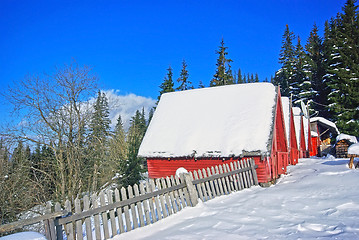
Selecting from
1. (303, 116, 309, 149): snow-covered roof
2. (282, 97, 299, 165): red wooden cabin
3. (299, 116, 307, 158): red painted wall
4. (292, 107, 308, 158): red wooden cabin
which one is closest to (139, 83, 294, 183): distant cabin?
(282, 97, 299, 165): red wooden cabin

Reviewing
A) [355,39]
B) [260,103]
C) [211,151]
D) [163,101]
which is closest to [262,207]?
[211,151]

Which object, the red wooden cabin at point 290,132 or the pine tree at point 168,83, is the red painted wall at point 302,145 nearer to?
the red wooden cabin at point 290,132

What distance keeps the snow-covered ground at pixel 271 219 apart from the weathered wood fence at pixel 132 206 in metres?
0.30

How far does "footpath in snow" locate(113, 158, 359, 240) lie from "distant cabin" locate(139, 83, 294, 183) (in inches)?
172

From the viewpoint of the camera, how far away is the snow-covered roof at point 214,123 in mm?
12203

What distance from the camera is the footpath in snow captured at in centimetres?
436

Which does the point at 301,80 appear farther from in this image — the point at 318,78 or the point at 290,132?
the point at 290,132

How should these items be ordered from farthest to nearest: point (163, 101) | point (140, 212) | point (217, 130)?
point (163, 101) → point (217, 130) → point (140, 212)

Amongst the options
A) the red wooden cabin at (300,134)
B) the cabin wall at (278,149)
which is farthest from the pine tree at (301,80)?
the cabin wall at (278,149)

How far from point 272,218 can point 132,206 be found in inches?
123

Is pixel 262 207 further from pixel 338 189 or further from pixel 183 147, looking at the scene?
pixel 183 147

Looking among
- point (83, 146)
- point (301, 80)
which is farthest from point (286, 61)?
point (83, 146)

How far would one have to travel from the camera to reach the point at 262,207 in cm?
621

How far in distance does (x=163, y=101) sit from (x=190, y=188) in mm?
12483
